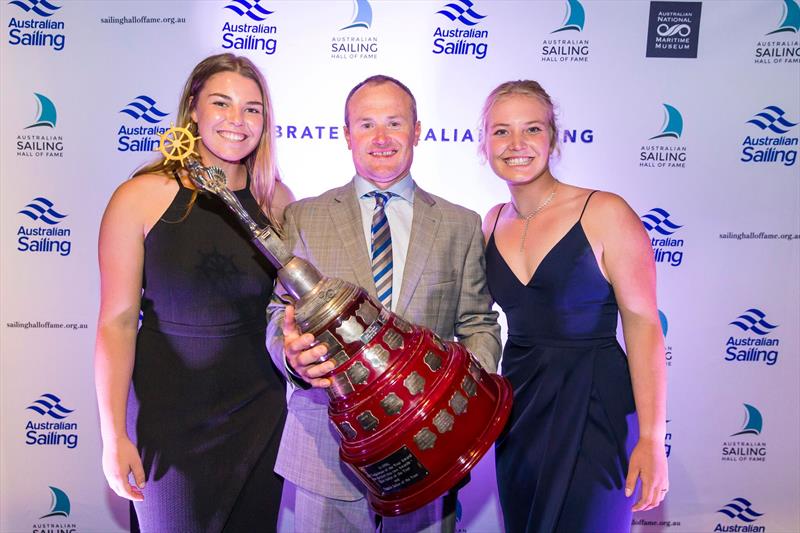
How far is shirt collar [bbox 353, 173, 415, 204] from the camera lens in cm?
236

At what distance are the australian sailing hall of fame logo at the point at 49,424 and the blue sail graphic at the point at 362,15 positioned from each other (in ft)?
10.5

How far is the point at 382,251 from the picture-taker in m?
2.26

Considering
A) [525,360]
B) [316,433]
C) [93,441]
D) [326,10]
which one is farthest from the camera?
[93,441]

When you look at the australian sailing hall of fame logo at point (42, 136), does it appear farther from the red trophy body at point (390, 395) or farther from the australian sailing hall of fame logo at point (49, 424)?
the red trophy body at point (390, 395)

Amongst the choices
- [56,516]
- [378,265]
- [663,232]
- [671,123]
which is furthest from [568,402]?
[56,516]

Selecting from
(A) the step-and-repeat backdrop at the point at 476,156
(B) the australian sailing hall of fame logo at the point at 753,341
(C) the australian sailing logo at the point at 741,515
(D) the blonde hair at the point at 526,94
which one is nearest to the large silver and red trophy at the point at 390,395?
(D) the blonde hair at the point at 526,94

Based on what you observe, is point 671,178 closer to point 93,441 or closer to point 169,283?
point 169,283

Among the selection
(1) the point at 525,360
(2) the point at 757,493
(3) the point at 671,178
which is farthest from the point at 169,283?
(2) the point at 757,493

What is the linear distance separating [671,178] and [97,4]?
395 cm

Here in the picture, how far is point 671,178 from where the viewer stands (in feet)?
12.3

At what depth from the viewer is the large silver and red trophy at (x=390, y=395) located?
1623 mm

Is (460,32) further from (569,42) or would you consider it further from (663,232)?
(663,232)

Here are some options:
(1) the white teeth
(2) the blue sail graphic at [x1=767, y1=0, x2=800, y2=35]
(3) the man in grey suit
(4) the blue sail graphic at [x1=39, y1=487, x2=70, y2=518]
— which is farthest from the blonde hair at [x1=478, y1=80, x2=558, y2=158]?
(4) the blue sail graphic at [x1=39, y1=487, x2=70, y2=518]

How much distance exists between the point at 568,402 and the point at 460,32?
2.47 metres
